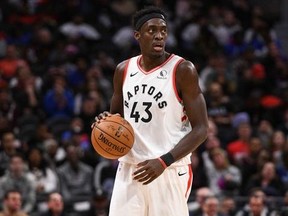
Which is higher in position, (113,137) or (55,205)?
(113,137)

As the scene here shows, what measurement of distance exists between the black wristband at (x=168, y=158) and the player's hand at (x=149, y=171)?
0.05 metres

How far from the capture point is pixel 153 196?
6.71 m

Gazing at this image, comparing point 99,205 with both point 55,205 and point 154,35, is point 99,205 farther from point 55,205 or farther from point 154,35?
point 154,35

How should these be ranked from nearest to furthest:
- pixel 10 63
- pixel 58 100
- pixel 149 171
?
pixel 149 171 → pixel 58 100 → pixel 10 63

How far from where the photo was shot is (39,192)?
12312 millimetres

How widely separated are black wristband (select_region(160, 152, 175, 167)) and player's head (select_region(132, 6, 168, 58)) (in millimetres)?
806

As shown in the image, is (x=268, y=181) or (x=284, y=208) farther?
(x=268, y=181)

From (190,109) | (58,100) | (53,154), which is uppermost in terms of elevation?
(58,100)

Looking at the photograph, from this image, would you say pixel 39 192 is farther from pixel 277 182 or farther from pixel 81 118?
pixel 277 182

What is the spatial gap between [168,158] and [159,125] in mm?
324

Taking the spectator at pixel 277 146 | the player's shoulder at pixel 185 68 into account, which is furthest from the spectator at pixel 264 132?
the player's shoulder at pixel 185 68

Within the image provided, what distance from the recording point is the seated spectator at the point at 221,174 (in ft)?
43.1

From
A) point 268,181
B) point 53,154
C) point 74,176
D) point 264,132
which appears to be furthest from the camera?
point 264,132

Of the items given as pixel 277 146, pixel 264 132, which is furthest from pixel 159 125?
pixel 264 132
